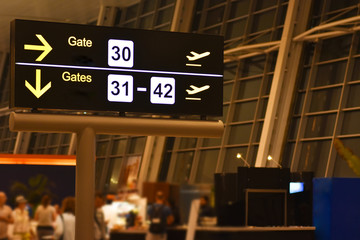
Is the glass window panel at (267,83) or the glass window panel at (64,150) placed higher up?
the glass window panel at (64,150)

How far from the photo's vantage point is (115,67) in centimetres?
576

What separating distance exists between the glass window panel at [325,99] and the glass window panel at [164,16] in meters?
7.65

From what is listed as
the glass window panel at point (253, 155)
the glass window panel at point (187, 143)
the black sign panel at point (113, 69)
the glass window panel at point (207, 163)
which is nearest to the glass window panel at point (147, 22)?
the glass window panel at point (187, 143)

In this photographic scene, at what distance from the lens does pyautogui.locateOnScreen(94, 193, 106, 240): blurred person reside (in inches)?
177

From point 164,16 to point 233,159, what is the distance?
660 centimetres

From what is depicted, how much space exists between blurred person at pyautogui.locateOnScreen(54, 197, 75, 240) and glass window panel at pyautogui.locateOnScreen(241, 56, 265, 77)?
606 inches

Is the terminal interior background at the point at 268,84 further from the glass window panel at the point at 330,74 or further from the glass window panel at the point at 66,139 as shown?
the glass window panel at the point at 66,139

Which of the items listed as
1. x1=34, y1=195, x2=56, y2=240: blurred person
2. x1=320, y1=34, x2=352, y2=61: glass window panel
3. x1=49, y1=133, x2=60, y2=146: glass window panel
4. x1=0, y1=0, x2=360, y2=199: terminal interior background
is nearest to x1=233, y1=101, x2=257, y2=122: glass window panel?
x1=0, y1=0, x2=360, y2=199: terminal interior background

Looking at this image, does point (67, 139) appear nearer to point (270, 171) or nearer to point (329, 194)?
point (270, 171)

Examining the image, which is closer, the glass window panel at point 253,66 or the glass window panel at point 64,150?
the glass window panel at point 253,66

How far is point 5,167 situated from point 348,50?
8.67 metres

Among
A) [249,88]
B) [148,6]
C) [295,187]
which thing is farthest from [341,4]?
[148,6]

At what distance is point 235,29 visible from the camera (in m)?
21.3

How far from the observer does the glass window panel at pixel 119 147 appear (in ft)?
82.9
